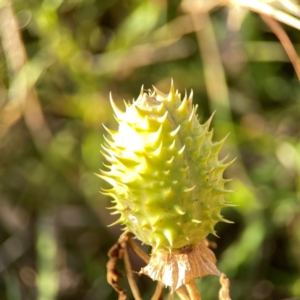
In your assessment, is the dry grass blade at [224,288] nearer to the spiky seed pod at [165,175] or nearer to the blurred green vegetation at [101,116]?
the spiky seed pod at [165,175]

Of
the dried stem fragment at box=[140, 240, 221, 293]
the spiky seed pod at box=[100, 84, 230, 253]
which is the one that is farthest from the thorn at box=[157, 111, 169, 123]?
the dried stem fragment at box=[140, 240, 221, 293]

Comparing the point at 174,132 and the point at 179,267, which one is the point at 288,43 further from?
the point at 179,267

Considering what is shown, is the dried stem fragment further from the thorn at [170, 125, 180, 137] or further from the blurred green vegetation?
the blurred green vegetation

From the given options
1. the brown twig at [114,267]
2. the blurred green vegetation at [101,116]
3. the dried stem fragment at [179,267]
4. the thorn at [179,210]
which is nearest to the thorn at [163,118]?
the thorn at [179,210]

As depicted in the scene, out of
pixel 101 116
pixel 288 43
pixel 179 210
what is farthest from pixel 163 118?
pixel 101 116

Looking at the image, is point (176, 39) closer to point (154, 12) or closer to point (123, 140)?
point (154, 12)
